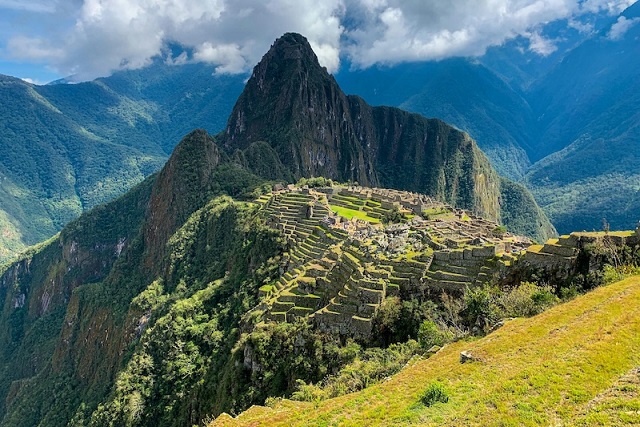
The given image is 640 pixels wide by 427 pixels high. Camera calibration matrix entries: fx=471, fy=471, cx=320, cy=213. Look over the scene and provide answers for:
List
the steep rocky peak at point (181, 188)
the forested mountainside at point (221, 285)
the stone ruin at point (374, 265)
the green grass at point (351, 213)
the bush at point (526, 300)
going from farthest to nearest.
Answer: the steep rocky peak at point (181, 188)
the green grass at point (351, 213)
the forested mountainside at point (221, 285)
the stone ruin at point (374, 265)
the bush at point (526, 300)

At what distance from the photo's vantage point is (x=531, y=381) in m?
18.0

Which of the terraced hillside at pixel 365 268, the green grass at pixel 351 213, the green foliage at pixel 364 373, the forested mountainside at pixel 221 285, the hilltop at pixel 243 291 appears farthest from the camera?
the green grass at pixel 351 213

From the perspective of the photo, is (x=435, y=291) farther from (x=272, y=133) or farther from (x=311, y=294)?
(x=272, y=133)

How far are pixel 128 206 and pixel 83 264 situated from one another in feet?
87.9

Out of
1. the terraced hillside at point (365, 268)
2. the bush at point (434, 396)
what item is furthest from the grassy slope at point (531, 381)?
the terraced hillside at point (365, 268)

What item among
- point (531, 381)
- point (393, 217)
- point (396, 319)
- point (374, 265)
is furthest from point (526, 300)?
point (393, 217)

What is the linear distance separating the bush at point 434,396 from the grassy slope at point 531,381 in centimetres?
37

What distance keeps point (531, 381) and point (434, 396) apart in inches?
148

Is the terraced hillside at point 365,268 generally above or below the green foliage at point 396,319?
above

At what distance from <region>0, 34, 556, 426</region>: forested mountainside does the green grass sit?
437mm

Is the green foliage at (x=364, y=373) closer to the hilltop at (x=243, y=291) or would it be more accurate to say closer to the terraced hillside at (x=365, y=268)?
the hilltop at (x=243, y=291)

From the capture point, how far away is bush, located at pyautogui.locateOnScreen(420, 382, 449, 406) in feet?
62.7

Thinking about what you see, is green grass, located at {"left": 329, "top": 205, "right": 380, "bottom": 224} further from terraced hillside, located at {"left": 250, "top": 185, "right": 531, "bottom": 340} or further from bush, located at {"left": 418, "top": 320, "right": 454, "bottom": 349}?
bush, located at {"left": 418, "top": 320, "right": 454, "bottom": 349}

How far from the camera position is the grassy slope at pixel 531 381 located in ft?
52.4
